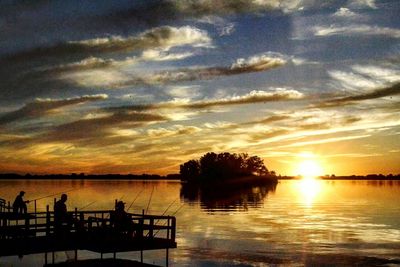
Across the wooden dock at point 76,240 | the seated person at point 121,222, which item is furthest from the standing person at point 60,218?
the seated person at point 121,222

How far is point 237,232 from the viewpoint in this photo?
56938 millimetres

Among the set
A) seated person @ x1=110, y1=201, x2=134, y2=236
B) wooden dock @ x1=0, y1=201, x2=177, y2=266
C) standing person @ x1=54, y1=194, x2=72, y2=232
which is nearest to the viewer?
wooden dock @ x1=0, y1=201, x2=177, y2=266

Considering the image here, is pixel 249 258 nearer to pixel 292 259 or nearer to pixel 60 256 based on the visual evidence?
pixel 292 259

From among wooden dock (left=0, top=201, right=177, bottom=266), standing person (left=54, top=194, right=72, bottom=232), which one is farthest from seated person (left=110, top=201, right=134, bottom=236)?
standing person (left=54, top=194, right=72, bottom=232)

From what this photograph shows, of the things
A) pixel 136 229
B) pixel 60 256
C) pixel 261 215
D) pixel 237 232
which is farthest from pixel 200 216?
pixel 136 229

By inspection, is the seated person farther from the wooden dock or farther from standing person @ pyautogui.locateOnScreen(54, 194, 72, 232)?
standing person @ pyautogui.locateOnScreen(54, 194, 72, 232)

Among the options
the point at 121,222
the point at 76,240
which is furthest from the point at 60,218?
the point at 121,222

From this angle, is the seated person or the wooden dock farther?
the seated person

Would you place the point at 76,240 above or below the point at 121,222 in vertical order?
below

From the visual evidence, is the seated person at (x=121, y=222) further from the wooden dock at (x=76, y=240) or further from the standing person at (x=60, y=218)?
the standing person at (x=60, y=218)

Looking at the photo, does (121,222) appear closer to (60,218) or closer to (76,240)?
(76,240)

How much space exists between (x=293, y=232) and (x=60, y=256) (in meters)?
25.9

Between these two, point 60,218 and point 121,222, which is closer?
point 121,222

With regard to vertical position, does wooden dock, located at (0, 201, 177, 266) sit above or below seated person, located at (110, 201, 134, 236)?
below
